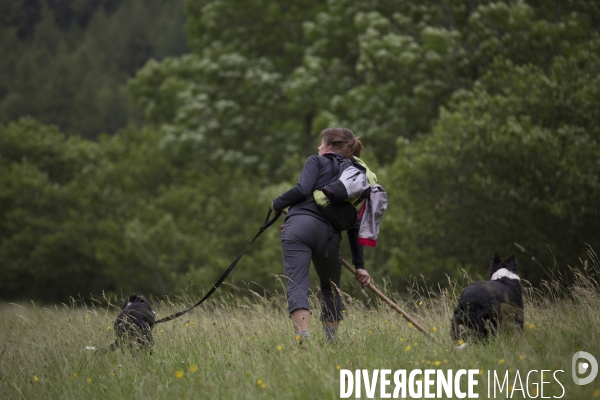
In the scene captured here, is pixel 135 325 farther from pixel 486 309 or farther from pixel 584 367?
pixel 584 367

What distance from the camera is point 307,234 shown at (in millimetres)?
5074

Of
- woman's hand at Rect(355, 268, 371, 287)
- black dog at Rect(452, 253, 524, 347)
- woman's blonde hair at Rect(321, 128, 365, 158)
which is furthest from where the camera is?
woman's blonde hair at Rect(321, 128, 365, 158)

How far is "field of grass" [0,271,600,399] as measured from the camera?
4180mm

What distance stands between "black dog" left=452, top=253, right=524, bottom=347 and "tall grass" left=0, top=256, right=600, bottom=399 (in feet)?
0.40

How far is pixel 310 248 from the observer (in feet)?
16.9

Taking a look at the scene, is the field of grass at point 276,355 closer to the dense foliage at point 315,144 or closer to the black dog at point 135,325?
the black dog at point 135,325

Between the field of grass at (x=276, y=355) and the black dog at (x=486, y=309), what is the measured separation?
13 centimetres

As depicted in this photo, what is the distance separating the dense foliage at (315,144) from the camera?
1673 cm

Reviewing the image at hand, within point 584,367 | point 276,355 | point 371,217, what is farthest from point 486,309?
point 276,355

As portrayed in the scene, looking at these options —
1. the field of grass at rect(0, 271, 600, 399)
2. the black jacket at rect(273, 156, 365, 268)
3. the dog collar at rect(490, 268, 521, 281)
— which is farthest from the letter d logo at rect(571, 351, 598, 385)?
the black jacket at rect(273, 156, 365, 268)

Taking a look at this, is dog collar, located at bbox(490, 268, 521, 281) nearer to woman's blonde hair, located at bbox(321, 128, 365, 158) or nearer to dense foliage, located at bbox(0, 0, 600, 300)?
woman's blonde hair, located at bbox(321, 128, 365, 158)

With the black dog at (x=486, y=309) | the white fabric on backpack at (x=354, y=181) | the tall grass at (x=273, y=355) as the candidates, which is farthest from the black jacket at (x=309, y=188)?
the black dog at (x=486, y=309)

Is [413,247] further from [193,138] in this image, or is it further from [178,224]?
[178,224]

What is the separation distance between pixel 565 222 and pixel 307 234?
42.4 feet
